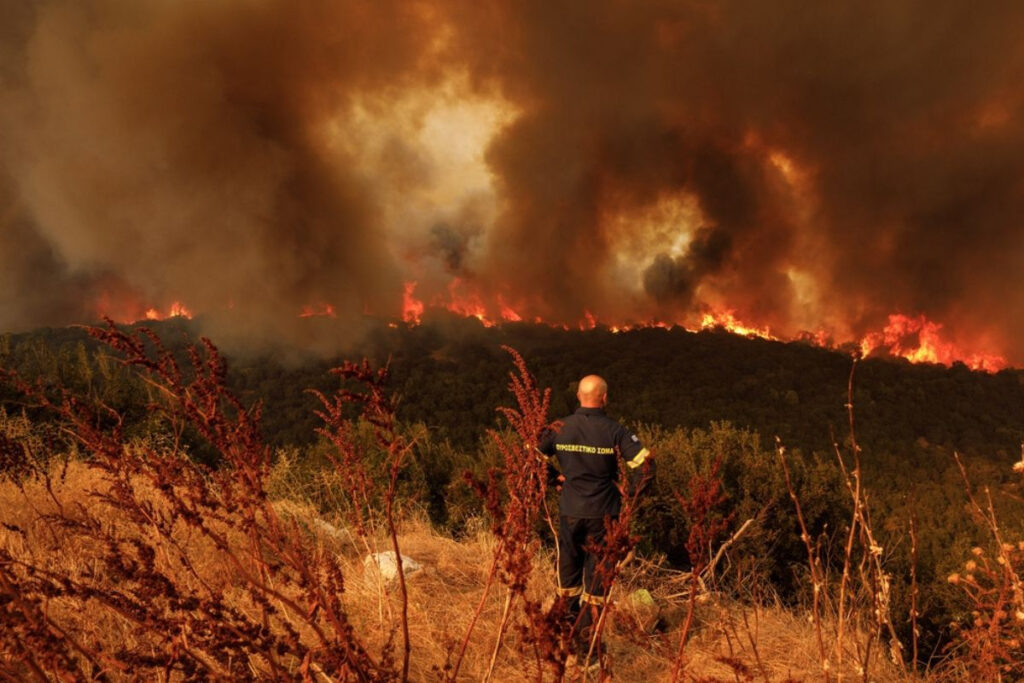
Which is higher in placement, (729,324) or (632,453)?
(729,324)

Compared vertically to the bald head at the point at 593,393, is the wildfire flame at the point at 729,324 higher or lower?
higher

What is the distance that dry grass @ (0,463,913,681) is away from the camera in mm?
3336

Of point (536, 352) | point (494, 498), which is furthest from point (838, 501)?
point (536, 352)

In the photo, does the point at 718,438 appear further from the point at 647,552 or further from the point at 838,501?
the point at 647,552

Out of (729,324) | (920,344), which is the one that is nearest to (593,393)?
(729,324)

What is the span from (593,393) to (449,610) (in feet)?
7.03

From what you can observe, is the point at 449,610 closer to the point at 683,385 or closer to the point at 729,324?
the point at 683,385

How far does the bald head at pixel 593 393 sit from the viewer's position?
439 centimetres

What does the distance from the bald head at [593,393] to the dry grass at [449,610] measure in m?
1.52

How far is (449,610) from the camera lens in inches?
171

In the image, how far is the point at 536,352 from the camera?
71.2 meters

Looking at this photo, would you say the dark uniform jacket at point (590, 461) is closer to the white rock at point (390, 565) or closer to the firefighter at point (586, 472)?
the firefighter at point (586, 472)

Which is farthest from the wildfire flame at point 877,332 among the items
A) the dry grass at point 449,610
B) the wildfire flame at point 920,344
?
the dry grass at point 449,610

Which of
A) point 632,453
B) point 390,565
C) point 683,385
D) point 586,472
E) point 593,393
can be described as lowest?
point 390,565
